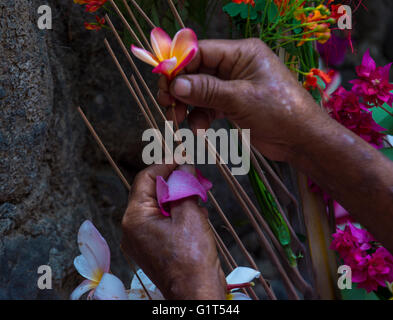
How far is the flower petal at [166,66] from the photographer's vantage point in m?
0.47

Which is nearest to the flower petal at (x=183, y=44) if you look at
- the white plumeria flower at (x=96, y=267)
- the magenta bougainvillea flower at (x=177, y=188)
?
the magenta bougainvillea flower at (x=177, y=188)

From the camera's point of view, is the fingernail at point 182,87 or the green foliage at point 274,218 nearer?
the fingernail at point 182,87

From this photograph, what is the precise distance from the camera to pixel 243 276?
529mm

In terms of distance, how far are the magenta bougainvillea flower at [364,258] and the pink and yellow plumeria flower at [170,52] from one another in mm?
353

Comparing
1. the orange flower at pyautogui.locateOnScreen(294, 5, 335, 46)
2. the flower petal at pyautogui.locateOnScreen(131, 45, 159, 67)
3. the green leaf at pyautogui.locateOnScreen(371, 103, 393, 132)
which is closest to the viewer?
the flower petal at pyautogui.locateOnScreen(131, 45, 159, 67)

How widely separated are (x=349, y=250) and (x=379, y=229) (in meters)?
0.10

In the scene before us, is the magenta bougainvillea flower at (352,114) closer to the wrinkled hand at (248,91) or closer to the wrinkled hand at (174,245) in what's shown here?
the wrinkled hand at (248,91)

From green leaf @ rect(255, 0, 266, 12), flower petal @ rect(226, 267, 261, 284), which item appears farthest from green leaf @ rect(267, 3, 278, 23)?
flower petal @ rect(226, 267, 261, 284)

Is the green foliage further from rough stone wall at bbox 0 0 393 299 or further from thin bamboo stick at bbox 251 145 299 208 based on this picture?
rough stone wall at bbox 0 0 393 299

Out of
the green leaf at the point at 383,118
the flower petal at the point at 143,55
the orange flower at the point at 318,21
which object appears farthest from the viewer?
the green leaf at the point at 383,118

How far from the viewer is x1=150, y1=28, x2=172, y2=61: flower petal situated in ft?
1.58
